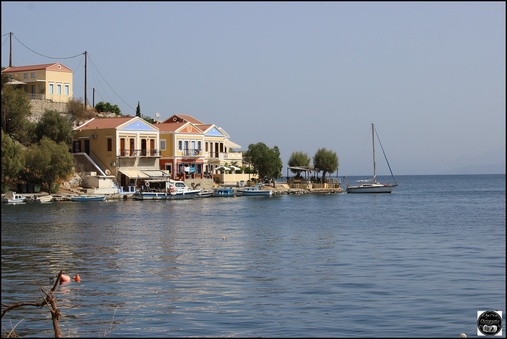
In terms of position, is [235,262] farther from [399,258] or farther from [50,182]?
[50,182]

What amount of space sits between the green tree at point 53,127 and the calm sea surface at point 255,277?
29372 millimetres

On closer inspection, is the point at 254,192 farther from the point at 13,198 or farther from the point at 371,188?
the point at 13,198

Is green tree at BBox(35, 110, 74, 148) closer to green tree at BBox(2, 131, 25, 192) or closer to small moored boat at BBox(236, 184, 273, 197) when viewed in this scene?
green tree at BBox(2, 131, 25, 192)

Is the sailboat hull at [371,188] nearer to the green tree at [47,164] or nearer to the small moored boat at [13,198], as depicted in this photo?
the green tree at [47,164]

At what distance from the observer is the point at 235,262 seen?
2611cm

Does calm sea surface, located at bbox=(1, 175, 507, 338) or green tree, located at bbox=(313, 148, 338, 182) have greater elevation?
green tree, located at bbox=(313, 148, 338, 182)

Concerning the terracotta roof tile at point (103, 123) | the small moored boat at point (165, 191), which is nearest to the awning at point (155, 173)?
the small moored boat at point (165, 191)

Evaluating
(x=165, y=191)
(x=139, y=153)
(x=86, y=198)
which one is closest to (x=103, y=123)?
(x=139, y=153)

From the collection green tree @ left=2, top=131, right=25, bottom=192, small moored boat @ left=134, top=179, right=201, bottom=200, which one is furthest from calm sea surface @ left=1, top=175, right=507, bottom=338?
small moored boat @ left=134, top=179, right=201, bottom=200

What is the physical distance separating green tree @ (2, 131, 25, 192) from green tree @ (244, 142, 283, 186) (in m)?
33.0

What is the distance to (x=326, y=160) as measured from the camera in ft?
321

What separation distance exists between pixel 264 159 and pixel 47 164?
104 ft

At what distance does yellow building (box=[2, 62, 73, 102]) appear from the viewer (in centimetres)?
8088

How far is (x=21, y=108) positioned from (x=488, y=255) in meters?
54.8
